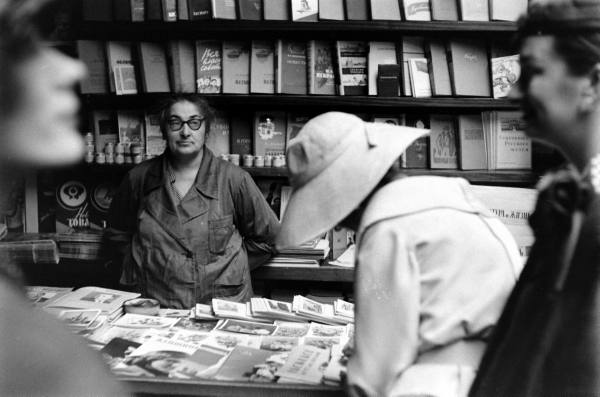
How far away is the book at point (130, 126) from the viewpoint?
10.7 feet

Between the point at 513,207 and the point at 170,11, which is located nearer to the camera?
the point at 513,207

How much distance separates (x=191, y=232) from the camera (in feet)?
9.11

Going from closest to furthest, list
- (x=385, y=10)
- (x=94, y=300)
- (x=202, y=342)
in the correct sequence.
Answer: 1. (x=202, y=342)
2. (x=94, y=300)
3. (x=385, y=10)

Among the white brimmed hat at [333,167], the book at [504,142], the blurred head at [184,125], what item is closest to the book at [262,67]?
the blurred head at [184,125]

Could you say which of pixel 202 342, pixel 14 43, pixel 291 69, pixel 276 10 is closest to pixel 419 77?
pixel 291 69

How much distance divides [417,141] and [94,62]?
5.80ft

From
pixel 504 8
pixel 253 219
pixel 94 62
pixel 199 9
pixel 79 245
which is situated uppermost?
pixel 199 9

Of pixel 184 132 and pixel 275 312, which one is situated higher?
pixel 184 132

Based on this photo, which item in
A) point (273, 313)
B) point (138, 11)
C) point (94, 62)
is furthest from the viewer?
point (94, 62)

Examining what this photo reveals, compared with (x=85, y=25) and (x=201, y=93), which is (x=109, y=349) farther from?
(x=85, y=25)

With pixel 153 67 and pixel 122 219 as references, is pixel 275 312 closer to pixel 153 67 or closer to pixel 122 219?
pixel 122 219

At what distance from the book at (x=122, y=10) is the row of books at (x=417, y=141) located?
1.61 ft

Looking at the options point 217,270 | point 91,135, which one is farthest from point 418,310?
point 91,135

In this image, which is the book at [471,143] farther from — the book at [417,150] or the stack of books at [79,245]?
the stack of books at [79,245]
